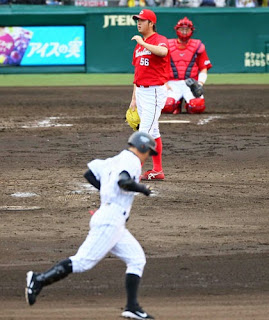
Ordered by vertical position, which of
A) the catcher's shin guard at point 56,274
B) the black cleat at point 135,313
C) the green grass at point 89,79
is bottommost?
the black cleat at point 135,313

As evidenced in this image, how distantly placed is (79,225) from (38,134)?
21.7 ft

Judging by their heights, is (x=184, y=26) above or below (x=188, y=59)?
above

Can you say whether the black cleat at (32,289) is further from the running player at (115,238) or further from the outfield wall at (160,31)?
the outfield wall at (160,31)

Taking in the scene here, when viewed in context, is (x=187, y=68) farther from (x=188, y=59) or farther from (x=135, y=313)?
(x=135, y=313)

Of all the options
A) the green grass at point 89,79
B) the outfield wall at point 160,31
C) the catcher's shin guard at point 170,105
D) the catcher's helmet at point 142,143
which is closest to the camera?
the catcher's helmet at point 142,143

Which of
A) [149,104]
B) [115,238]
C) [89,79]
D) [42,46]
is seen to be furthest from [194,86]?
[115,238]

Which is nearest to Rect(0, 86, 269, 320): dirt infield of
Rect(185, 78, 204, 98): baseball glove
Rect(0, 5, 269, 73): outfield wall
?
Rect(185, 78, 204, 98): baseball glove

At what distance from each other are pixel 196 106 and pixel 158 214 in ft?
27.9

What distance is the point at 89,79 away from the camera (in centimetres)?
2486

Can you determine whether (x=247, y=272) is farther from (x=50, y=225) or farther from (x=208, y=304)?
(x=50, y=225)

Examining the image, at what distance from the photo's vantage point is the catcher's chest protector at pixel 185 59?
1791cm

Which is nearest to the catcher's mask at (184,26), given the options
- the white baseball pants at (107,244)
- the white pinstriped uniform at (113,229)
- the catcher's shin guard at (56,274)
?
the white pinstriped uniform at (113,229)

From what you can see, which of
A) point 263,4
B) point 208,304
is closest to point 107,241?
point 208,304

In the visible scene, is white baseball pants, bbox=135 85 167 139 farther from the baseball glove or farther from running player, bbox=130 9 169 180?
the baseball glove
